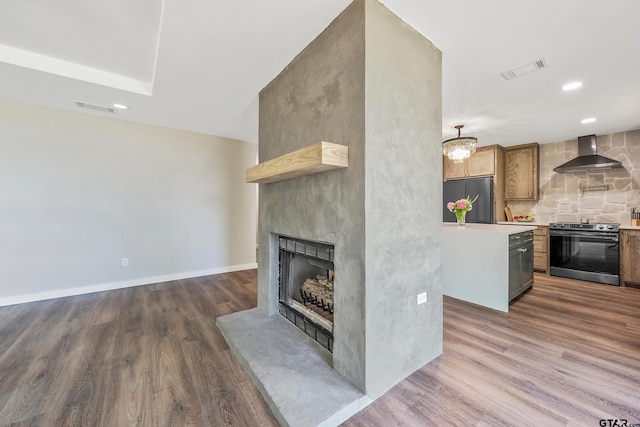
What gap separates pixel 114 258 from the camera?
12.4 ft

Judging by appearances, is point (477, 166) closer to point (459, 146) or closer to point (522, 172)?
point (522, 172)

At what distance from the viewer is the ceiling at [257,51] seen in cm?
173

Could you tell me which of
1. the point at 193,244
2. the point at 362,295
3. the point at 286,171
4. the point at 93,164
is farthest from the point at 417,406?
the point at 93,164

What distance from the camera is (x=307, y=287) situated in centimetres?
268

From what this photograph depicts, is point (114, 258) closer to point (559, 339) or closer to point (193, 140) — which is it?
point (193, 140)

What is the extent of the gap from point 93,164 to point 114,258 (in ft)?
4.50

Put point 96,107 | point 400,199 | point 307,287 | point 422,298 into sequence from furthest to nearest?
point 96,107
point 307,287
point 422,298
point 400,199

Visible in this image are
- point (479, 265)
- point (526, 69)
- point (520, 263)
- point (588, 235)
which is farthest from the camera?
point (588, 235)

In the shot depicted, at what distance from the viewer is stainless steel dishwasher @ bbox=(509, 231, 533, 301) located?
117 inches

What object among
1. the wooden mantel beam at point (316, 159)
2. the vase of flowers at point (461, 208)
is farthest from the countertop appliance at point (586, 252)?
the wooden mantel beam at point (316, 159)

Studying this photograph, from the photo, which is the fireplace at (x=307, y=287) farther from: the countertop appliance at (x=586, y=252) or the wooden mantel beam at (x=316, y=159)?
the countertop appliance at (x=586, y=252)

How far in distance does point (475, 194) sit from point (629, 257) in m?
2.28

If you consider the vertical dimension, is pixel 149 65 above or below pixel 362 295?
above

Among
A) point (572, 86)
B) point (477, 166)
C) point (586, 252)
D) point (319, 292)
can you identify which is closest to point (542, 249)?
point (586, 252)
